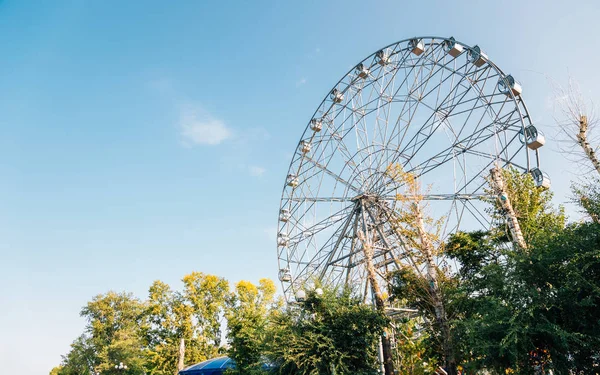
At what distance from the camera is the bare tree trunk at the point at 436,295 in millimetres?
11305

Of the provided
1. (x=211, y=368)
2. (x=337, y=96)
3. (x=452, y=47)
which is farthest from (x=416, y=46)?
(x=211, y=368)

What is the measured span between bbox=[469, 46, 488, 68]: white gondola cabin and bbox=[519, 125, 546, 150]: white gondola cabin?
150 inches

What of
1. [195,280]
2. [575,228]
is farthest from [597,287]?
[195,280]

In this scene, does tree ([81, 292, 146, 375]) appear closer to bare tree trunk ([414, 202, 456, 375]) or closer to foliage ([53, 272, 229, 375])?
foliage ([53, 272, 229, 375])

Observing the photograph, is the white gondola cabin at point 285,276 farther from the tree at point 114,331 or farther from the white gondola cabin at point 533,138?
the tree at point 114,331

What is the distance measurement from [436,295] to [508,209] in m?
3.29

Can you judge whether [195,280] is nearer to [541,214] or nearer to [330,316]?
[330,316]

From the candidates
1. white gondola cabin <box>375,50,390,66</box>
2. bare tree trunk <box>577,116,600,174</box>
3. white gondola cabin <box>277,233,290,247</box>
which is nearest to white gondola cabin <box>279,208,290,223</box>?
white gondola cabin <box>277,233,290,247</box>

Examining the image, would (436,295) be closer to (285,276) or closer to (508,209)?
(508,209)

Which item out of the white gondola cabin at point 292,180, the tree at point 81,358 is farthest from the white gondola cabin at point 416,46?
the tree at point 81,358

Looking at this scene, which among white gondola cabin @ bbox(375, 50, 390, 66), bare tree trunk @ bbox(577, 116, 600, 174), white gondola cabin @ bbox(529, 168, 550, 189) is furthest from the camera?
white gondola cabin @ bbox(375, 50, 390, 66)

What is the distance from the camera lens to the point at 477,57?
17.6 m

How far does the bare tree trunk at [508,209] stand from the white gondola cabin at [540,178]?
2.96 m

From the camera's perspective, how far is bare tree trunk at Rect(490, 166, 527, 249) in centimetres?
1153
